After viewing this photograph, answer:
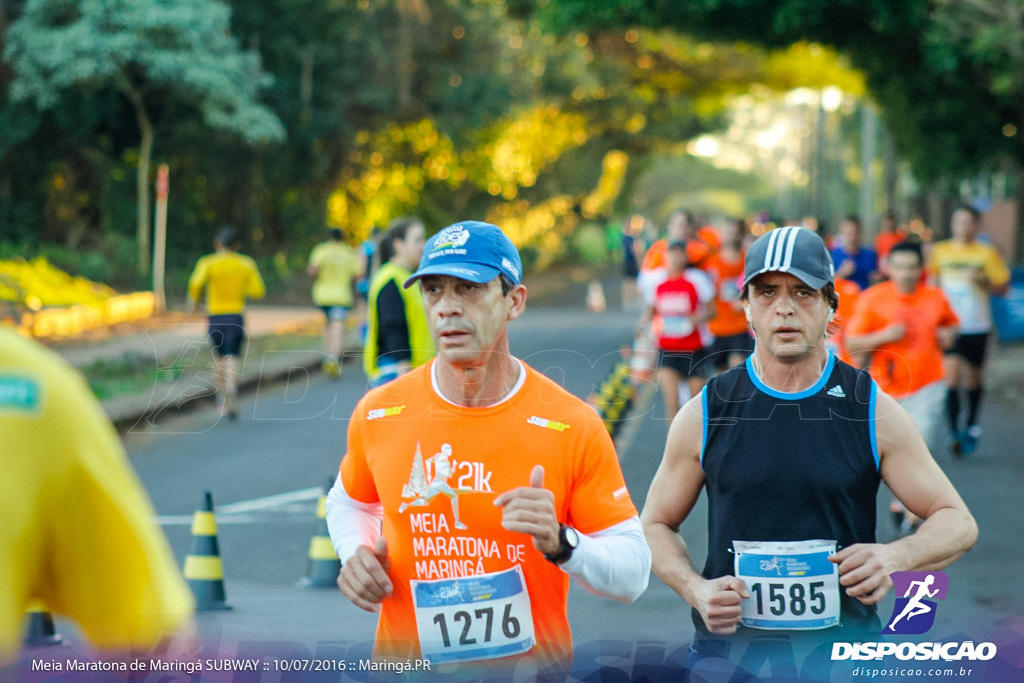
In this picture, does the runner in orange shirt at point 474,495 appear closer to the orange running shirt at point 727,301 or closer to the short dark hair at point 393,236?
the short dark hair at point 393,236

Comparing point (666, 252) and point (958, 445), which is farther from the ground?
point (666, 252)

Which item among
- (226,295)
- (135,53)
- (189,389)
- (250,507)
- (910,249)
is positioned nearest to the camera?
(910,249)

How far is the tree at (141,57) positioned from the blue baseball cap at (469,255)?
25.4 m

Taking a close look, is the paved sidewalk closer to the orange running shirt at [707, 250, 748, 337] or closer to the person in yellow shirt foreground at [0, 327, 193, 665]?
the orange running shirt at [707, 250, 748, 337]

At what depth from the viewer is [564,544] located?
319 cm

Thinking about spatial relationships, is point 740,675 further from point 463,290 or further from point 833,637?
point 463,290

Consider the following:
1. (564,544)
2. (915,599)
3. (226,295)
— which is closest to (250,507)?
(226,295)

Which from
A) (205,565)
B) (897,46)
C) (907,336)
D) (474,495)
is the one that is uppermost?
(897,46)

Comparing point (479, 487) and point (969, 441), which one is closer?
point (479, 487)

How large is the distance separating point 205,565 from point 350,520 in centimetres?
413

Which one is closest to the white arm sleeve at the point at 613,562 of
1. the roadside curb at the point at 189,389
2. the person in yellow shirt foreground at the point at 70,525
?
the person in yellow shirt foreground at the point at 70,525

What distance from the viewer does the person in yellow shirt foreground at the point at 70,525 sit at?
155cm

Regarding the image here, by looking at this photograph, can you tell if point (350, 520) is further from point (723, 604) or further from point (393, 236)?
point (393, 236)

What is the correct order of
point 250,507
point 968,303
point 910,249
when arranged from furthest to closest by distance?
1. point 968,303
2. point 250,507
3. point 910,249
